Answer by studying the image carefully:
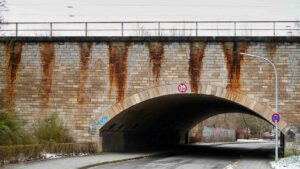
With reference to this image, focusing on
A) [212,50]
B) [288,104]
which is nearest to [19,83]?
[212,50]

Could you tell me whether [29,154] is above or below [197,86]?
below

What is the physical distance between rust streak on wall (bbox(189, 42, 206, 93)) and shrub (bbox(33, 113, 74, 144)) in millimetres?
7491

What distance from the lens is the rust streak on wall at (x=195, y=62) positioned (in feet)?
99.5

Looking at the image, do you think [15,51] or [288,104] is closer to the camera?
[288,104]

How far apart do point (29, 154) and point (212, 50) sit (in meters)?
11.9

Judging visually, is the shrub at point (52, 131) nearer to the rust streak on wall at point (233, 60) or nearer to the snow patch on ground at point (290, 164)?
the rust streak on wall at point (233, 60)

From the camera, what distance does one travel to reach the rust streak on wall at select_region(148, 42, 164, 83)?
30.7m

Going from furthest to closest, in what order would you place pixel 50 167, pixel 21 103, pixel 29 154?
pixel 21 103
pixel 29 154
pixel 50 167

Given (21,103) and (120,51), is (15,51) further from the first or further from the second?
(120,51)

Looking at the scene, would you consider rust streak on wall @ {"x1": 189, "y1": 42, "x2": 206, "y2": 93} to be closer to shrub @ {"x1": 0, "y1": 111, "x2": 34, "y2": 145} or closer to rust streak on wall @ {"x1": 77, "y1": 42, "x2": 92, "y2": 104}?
rust streak on wall @ {"x1": 77, "y1": 42, "x2": 92, "y2": 104}

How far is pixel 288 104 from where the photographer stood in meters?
29.5

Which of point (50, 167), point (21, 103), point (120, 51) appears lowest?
point (50, 167)

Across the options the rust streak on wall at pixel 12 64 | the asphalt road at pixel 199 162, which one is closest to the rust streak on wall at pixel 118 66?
the asphalt road at pixel 199 162

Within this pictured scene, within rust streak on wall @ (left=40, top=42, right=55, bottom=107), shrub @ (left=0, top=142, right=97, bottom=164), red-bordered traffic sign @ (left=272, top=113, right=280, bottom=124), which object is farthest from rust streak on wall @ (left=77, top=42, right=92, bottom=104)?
red-bordered traffic sign @ (left=272, top=113, right=280, bottom=124)
